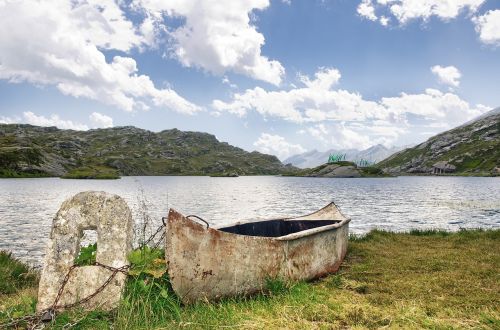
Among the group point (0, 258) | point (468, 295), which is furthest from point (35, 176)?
point (468, 295)

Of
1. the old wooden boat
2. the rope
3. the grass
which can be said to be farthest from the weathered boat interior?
the rope

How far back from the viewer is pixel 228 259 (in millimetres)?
9273

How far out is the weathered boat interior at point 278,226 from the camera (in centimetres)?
1479

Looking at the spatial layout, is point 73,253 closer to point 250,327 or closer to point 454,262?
point 250,327

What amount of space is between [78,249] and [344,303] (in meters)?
6.62

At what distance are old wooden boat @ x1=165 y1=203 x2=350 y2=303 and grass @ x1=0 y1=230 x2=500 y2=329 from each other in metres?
0.32

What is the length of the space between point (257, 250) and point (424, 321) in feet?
13.6

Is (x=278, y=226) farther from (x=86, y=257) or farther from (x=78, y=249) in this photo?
(x=78, y=249)

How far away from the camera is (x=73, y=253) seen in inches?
328

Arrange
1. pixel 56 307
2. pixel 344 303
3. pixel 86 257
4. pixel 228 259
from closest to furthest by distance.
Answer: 1. pixel 56 307
2. pixel 86 257
3. pixel 228 259
4. pixel 344 303

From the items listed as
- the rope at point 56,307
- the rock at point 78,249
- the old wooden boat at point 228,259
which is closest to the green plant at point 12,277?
the rock at point 78,249

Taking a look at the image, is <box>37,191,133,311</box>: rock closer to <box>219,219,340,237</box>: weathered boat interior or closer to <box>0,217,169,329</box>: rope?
<box>0,217,169,329</box>: rope

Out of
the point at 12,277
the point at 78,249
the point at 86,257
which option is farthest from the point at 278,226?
the point at 12,277

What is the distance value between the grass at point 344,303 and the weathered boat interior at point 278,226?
7.61 feet
